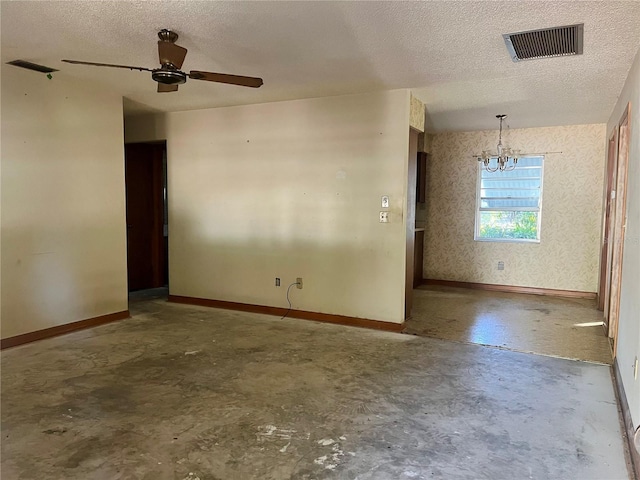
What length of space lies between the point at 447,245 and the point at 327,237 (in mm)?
3051

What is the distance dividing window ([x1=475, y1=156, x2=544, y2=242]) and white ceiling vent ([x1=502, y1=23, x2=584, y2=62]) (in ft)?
11.8

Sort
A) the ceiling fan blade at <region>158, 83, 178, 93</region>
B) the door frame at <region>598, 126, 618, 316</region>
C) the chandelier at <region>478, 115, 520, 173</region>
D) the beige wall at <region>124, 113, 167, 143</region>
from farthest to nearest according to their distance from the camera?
the chandelier at <region>478, 115, 520, 173</region> < the beige wall at <region>124, 113, 167, 143</region> < the door frame at <region>598, 126, 618, 316</region> < the ceiling fan blade at <region>158, 83, 178, 93</region>

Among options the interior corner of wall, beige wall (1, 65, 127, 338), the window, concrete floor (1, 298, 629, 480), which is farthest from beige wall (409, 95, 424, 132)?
beige wall (1, 65, 127, 338)

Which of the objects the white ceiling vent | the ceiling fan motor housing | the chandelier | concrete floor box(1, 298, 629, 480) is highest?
the white ceiling vent

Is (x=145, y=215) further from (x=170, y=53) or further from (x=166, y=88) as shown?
(x=170, y=53)

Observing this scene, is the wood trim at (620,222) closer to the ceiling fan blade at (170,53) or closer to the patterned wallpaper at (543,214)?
the patterned wallpaper at (543,214)

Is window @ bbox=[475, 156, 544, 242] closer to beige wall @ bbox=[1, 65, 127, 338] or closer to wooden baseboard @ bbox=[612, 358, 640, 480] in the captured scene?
wooden baseboard @ bbox=[612, 358, 640, 480]

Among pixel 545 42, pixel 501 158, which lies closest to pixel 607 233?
pixel 501 158

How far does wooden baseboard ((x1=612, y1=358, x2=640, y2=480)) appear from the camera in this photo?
205 centimetres

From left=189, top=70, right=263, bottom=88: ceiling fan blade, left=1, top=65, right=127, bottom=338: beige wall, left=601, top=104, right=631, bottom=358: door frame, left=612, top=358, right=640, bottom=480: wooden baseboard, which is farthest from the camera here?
left=1, top=65, right=127, bottom=338: beige wall

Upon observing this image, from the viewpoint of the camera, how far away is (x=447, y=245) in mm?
6996

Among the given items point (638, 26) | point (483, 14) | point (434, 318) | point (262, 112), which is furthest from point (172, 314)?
point (638, 26)

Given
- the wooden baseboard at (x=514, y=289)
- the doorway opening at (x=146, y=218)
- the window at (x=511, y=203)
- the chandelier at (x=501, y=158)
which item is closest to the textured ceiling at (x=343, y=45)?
the chandelier at (x=501, y=158)

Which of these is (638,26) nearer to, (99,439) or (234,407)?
(234,407)
